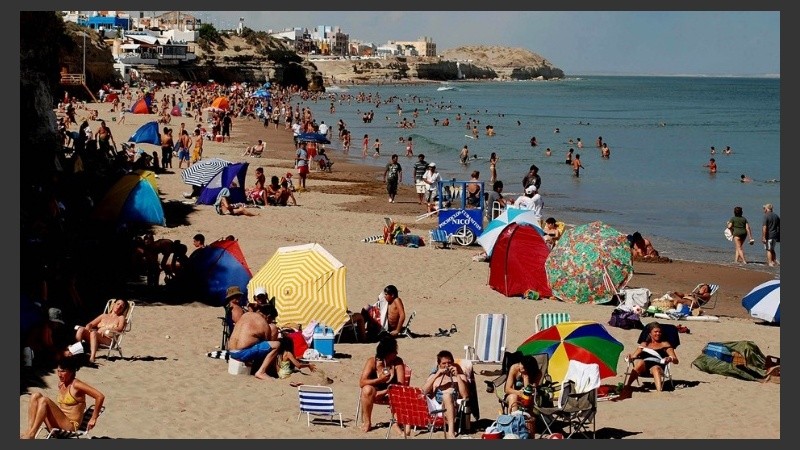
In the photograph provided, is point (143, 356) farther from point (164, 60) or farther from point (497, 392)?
point (164, 60)

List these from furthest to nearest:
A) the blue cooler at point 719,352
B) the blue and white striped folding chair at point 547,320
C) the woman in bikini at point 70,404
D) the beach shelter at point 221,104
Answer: the beach shelter at point 221,104
the blue and white striped folding chair at point 547,320
the blue cooler at point 719,352
the woman in bikini at point 70,404

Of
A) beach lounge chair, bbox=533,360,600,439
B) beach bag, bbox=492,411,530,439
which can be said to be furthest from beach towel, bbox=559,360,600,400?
beach bag, bbox=492,411,530,439

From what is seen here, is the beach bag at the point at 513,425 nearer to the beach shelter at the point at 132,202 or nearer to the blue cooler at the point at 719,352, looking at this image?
the blue cooler at the point at 719,352

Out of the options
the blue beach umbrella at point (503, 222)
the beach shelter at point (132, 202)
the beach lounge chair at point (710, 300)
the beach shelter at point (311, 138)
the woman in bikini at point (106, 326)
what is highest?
the beach shelter at point (311, 138)

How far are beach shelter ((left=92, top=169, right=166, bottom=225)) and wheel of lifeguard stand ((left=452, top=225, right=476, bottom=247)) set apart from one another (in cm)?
504

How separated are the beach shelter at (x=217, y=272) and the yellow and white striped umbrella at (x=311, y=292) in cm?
115

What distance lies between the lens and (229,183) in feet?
72.9

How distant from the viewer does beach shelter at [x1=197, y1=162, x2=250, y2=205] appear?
22094mm

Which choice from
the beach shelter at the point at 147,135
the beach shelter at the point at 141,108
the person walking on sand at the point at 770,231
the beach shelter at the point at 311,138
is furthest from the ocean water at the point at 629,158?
the beach shelter at the point at 141,108

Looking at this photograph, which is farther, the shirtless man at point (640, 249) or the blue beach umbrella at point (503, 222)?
the shirtless man at point (640, 249)

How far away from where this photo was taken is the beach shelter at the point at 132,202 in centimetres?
1781

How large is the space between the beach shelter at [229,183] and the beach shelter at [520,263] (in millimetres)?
7503

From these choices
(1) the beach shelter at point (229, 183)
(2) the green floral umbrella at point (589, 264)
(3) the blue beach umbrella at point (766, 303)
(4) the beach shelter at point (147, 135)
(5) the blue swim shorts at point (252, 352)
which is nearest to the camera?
(5) the blue swim shorts at point (252, 352)

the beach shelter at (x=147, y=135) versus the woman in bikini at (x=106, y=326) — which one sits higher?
the beach shelter at (x=147, y=135)
